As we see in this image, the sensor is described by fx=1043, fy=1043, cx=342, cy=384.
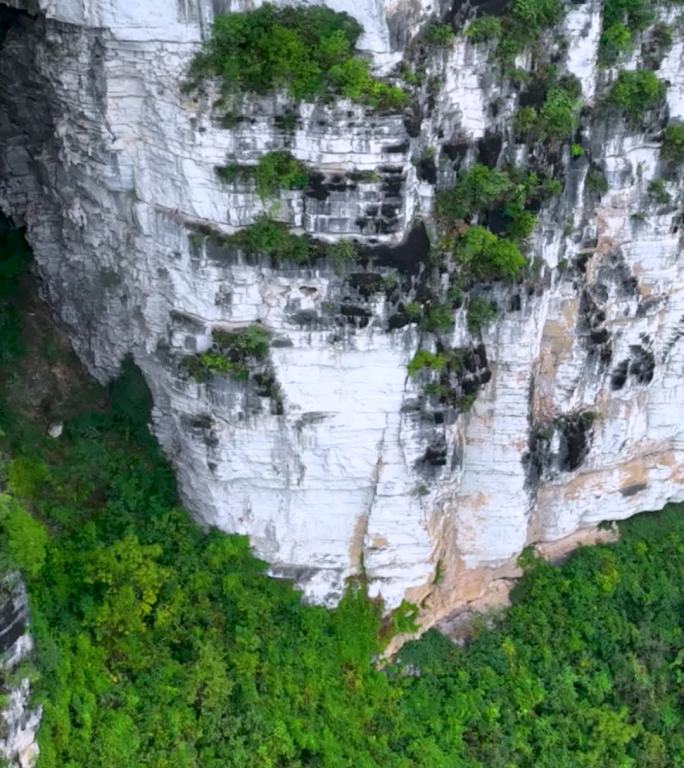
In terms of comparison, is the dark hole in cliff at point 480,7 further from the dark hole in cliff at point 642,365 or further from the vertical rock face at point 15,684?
the vertical rock face at point 15,684

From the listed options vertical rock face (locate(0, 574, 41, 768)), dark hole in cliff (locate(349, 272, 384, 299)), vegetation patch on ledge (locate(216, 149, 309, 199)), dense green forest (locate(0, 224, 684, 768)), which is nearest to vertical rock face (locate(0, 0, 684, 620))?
dark hole in cliff (locate(349, 272, 384, 299))

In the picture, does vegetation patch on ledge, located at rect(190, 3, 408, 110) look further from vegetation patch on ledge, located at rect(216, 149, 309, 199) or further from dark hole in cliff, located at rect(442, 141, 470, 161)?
dark hole in cliff, located at rect(442, 141, 470, 161)

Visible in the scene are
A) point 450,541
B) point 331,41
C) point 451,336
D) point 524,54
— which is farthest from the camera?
point 450,541

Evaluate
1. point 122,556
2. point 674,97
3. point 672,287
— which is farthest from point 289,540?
point 674,97

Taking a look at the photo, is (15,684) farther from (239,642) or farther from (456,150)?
(456,150)

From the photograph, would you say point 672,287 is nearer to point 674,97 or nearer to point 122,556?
point 674,97

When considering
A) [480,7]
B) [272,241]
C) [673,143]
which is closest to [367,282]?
[272,241]

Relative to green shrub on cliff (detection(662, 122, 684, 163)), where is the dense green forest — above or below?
below
